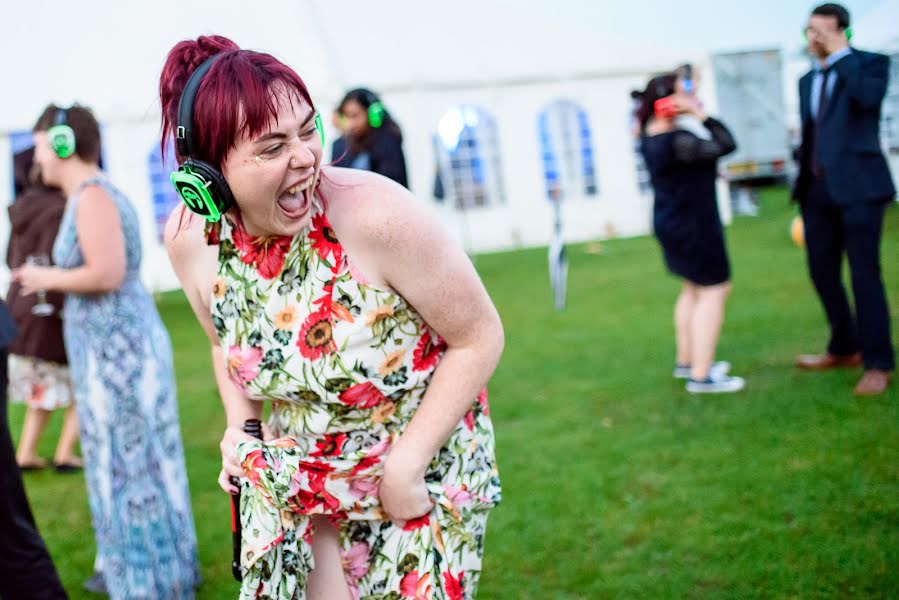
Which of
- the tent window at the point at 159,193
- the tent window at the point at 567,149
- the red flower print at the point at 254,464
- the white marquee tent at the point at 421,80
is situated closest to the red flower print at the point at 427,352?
the red flower print at the point at 254,464

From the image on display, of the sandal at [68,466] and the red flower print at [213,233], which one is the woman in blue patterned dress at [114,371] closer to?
the red flower print at [213,233]

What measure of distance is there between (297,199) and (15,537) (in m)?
2.05

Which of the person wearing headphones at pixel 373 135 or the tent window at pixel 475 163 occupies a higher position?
the person wearing headphones at pixel 373 135

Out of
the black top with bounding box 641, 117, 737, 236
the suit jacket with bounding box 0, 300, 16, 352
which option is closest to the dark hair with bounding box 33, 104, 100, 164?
the suit jacket with bounding box 0, 300, 16, 352

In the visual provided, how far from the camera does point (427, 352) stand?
82.9 inches

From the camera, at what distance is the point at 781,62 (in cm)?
2672

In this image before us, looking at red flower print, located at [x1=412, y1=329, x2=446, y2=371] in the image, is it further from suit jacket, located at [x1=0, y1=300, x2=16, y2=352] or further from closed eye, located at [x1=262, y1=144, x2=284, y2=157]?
suit jacket, located at [x1=0, y1=300, x2=16, y2=352]

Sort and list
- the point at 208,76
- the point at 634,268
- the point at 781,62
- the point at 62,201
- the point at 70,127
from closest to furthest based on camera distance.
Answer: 1. the point at 208,76
2. the point at 70,127
3. the point at 62,201
4. the point at 634,268
5. the point at 781,62

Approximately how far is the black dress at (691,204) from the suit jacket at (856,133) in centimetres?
61

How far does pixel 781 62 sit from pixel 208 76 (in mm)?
27260

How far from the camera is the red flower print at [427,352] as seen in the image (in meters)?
2.08

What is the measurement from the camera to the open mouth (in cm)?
189

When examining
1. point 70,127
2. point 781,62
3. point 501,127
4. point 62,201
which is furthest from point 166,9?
point 781,62

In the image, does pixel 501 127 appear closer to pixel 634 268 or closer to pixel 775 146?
pixel 634 268
